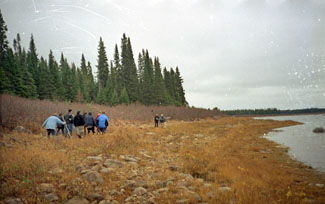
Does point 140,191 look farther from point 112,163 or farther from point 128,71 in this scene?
point 128,71

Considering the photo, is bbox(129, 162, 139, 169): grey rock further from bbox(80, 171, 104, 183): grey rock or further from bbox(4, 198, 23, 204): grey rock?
bbox(4, 198, 23, 204): grey rock

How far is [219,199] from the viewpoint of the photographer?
17.0ft

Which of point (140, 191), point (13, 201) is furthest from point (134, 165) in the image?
point (13, 201)

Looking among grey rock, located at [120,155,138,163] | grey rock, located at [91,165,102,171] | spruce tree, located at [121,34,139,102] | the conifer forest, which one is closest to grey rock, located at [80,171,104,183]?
grey rock, located at [91,165,102,171]

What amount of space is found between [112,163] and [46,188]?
2.86 meters

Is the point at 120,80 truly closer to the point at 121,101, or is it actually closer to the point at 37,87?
the point at 121,101

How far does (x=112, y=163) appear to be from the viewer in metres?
7.56

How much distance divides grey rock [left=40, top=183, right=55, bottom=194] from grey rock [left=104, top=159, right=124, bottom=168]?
7.97 feet

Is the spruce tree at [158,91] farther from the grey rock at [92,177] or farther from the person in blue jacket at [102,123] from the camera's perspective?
the grey rock at [92,177]

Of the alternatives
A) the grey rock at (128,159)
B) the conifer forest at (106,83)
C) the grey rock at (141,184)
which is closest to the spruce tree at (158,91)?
the conifer forest at (106,83)

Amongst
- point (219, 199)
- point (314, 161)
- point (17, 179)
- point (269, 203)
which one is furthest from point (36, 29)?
point (314, 161)

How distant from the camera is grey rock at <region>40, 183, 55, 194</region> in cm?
488

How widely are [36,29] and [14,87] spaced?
107ft

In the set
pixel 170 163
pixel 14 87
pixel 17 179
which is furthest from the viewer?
pixel 14 87
